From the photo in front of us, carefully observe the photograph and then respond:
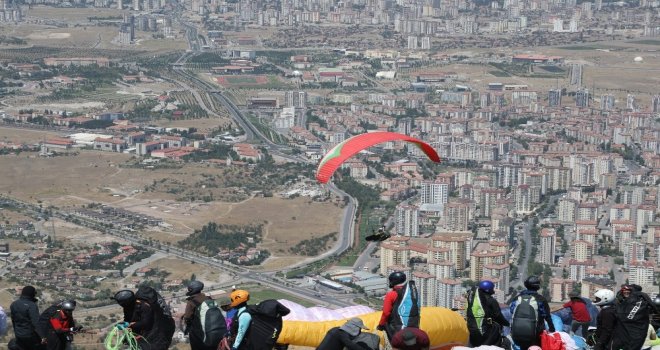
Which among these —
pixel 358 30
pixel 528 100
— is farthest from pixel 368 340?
pixel 358 30

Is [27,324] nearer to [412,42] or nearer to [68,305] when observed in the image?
[68,305]

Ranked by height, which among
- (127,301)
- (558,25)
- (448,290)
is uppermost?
(127,301)

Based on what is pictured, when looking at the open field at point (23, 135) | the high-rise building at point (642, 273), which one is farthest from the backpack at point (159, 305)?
the open field at point (23, 135)

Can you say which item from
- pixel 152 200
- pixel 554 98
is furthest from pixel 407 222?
pixel 554 98

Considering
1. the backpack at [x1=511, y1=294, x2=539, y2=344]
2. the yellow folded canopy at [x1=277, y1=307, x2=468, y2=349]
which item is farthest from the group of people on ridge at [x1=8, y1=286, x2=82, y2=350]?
the backpack at [x1=511, y1=294, x2=539, y2=344]

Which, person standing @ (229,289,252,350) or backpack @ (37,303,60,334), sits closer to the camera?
person standing @ (229,289,252,350)

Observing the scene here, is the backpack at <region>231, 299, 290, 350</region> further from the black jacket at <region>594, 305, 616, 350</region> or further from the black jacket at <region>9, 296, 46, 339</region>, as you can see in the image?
the black jacket at <region>594, 305, 616, 350</region>
